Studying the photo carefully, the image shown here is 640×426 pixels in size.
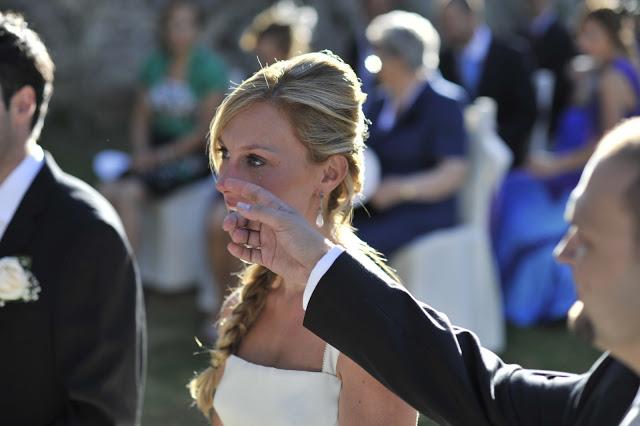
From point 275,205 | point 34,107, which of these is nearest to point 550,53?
point 34,107

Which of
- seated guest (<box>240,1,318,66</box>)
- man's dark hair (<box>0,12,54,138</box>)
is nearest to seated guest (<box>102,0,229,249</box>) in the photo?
seated guest (<box>240,1,318,66</box>)

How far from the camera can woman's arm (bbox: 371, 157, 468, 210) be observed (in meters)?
5.73

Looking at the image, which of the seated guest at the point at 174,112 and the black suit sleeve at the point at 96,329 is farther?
the seated guest at the point at 174,112

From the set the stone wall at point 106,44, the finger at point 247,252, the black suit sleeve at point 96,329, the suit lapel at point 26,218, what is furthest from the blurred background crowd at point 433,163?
the stone wall at point 106,44

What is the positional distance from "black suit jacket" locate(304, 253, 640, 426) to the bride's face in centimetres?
44

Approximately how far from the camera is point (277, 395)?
8.09 feet

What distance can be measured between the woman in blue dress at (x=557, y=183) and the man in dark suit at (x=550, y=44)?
1.44m

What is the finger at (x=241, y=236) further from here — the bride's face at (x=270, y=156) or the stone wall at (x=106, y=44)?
the stone wall at (x=106, y=44)

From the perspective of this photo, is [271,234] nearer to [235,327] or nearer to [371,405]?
[371,405]

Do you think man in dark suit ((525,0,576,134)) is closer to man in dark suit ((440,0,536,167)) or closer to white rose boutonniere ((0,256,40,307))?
man in dark suit ((440,0,536,167))

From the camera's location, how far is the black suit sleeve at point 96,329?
2729 millimetres

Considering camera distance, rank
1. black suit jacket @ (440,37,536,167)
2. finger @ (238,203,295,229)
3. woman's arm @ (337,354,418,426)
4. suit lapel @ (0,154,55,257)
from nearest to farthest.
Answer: finger @ (238,203,295,229), woman's arm @ (337,354,418,426), suit lapel @ (0,154,55,257), black suit jacket @ (440,37,536,167)

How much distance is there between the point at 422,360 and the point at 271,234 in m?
0.42

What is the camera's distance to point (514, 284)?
6699 millimetres
